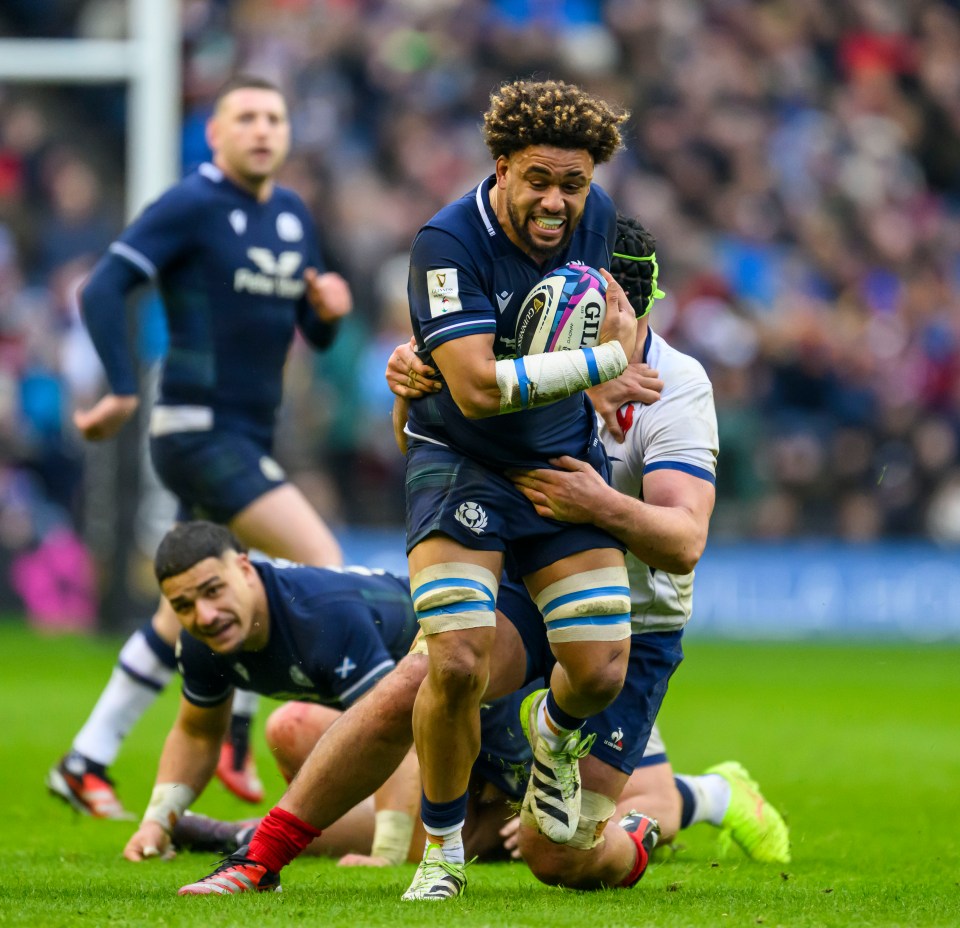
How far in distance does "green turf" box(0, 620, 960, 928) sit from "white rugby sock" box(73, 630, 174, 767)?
0.35 meters

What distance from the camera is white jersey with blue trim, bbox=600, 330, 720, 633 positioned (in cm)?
487

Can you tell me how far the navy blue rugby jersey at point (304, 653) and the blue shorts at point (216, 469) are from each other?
143 cm

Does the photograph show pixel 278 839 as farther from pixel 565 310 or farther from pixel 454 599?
pixel 565 310

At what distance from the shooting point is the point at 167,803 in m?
5.52

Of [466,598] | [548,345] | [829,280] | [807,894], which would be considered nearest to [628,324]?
[548,345]

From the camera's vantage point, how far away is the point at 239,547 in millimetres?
5828

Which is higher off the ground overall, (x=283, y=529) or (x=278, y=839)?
(x=283, y=529)

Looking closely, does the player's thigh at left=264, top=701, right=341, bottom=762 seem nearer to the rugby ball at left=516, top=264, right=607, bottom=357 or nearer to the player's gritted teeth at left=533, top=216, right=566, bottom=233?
the rugby ball at left=516, top=264, right=607, bottom=357

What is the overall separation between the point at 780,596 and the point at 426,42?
641cm

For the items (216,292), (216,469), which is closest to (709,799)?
(216,469)

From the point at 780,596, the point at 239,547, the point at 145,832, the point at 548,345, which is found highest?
the point at 548,345

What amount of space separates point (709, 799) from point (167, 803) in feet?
5.80

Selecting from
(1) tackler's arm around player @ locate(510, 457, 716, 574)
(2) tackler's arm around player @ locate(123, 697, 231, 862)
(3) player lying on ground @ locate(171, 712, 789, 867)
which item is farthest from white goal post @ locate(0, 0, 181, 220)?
(1) tackler's arm around player @ locate(510, 457, 716, 574)

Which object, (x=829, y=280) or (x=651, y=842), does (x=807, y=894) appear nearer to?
(x=651, y=842)
